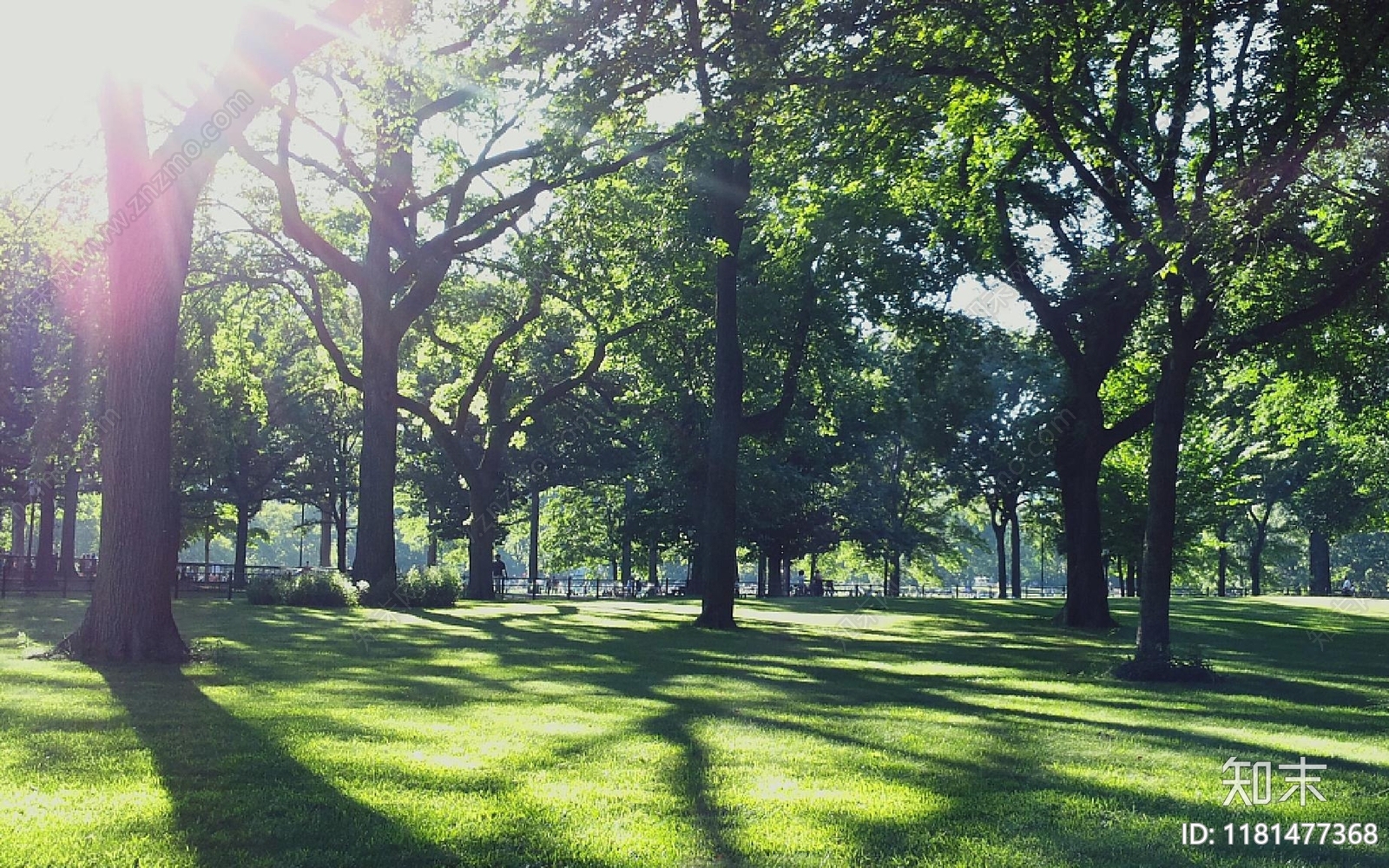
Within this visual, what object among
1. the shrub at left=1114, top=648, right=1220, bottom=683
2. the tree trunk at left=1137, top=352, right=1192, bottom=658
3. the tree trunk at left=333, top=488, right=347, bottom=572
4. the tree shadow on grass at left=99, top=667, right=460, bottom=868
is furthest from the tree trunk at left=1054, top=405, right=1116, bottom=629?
the tree trunk at left=333, top=488, right=347, bottom=572

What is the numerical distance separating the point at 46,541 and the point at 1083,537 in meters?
38.3

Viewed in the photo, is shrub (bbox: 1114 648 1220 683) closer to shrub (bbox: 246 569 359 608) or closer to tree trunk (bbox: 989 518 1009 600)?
shrub (bbox: 246 569 359 608)

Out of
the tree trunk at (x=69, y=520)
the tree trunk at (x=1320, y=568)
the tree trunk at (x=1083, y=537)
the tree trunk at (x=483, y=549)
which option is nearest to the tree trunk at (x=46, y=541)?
the tree trunk at (x=69, y=520)

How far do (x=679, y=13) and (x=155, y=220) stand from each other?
22.7 ft

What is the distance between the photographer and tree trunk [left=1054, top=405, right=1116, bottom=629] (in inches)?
1066

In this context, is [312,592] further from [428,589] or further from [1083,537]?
[1083,537]

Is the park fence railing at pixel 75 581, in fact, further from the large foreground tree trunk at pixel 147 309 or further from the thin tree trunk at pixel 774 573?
the thin tree trunk at pixel 774 573

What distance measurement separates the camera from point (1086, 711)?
11.6m

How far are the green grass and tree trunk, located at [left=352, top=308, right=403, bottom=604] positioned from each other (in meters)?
11.1

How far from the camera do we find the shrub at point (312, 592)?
27.8 metres

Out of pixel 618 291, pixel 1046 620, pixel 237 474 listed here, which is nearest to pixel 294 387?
pixel 237 474

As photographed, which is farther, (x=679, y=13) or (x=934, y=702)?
(x=679, y=13)

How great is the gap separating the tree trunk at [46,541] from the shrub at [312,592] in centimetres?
1361

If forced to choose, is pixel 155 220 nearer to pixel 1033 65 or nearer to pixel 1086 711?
pixel 1033 65
